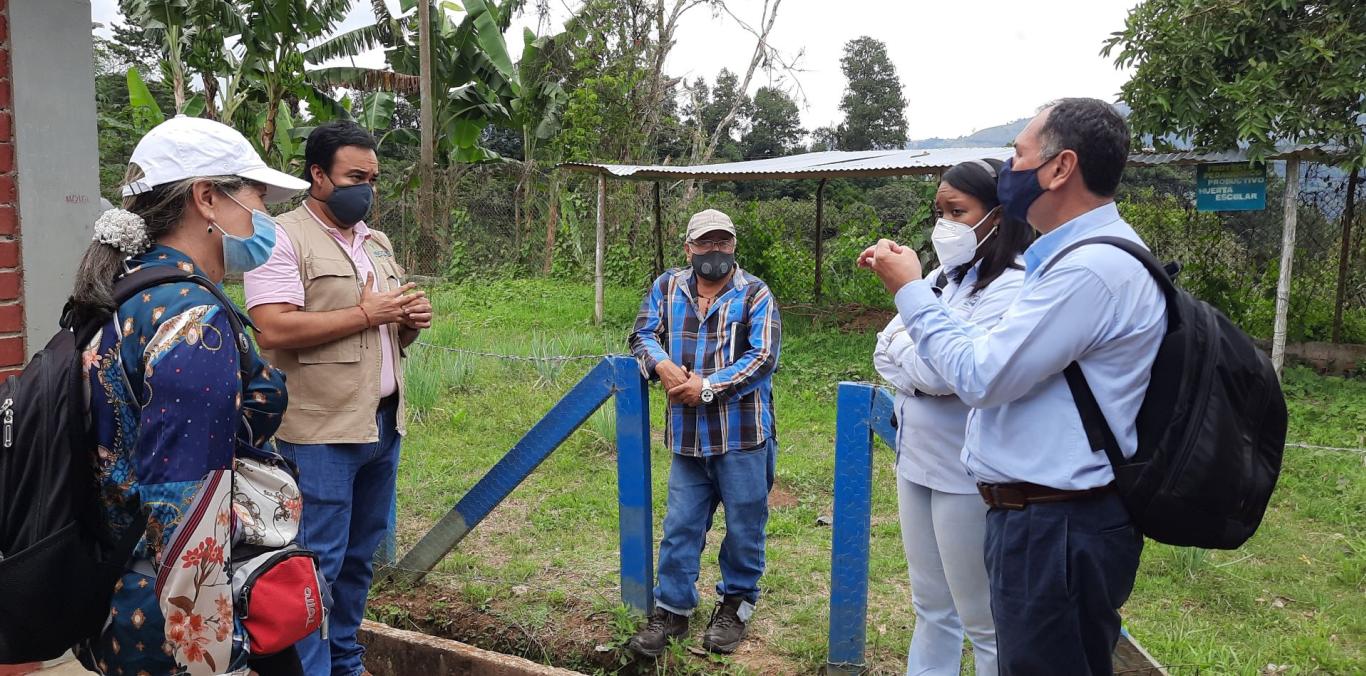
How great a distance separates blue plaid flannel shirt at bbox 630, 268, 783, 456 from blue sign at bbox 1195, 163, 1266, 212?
6.50m

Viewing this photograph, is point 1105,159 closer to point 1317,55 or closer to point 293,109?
point 1317,55

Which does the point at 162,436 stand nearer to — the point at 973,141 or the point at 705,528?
the point at 705,528

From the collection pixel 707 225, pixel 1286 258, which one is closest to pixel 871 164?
pixel 1286 258

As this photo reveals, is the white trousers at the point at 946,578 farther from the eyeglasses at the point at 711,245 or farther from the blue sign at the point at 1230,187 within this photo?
the blue sign at the point at 1230,187

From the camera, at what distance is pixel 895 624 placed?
381cm

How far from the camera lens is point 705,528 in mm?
3707

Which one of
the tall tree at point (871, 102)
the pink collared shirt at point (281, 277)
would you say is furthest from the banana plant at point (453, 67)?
the tall tree at point (871, 102)

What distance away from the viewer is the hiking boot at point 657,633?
3545mm

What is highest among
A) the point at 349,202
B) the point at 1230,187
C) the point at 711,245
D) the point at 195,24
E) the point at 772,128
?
the point at 772,128

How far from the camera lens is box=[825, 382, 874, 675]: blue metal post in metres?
3.26

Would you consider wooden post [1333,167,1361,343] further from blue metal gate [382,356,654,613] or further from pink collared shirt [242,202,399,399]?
pink collared shirt [242,202,399,399]

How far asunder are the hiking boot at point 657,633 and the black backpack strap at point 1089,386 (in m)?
2.07

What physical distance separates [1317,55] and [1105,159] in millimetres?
6956

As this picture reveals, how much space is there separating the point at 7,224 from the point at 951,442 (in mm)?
2840
